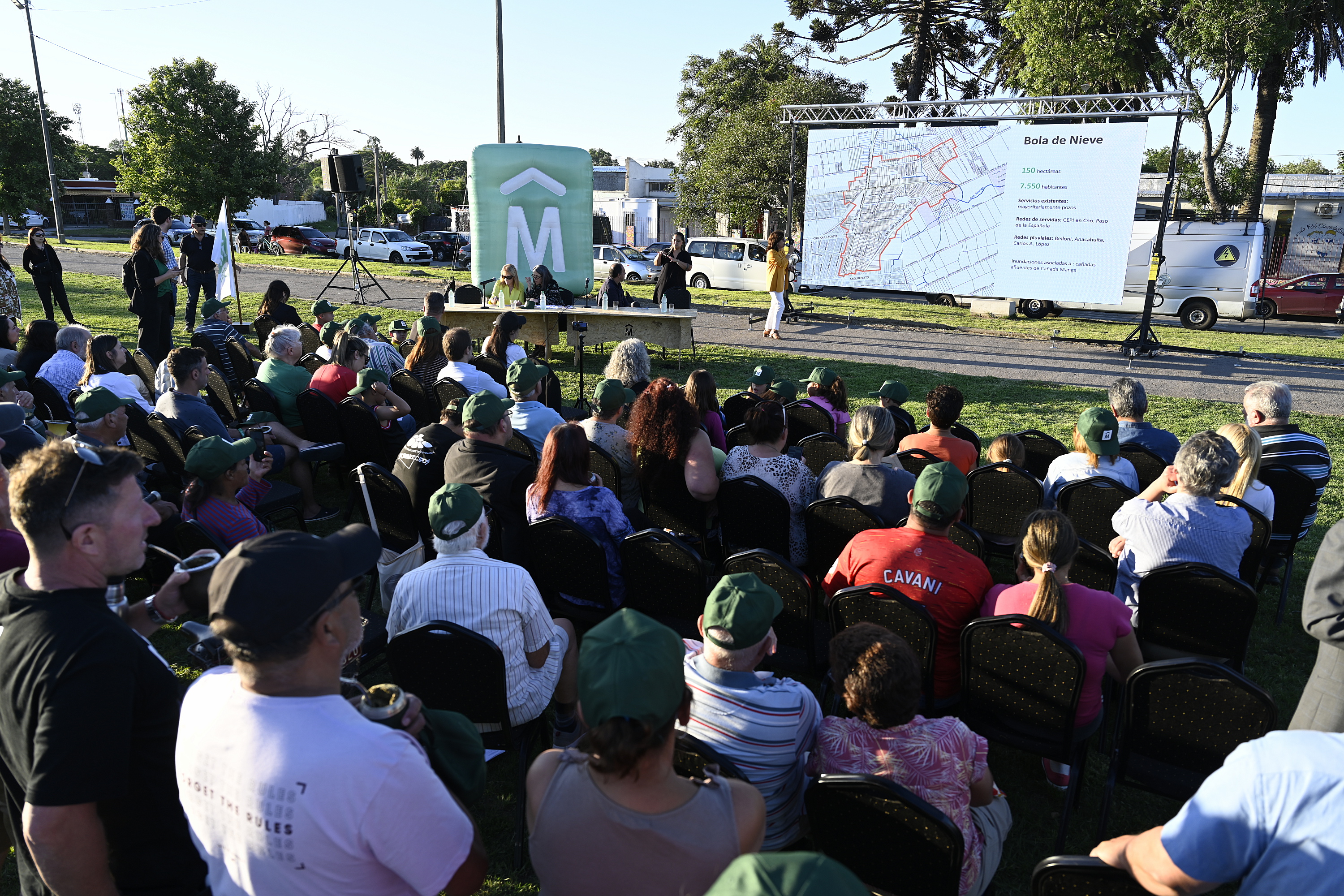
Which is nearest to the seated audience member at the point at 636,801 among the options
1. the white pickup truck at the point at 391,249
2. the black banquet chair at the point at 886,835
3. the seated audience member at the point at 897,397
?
the black banquet chair at the point at 886,835

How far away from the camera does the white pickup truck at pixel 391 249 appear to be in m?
29.9

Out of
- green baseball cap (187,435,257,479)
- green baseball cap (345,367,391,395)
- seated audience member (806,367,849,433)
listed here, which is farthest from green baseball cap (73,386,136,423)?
seated audience member (806,367,849,433)

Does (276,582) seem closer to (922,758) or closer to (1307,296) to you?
(922,758)

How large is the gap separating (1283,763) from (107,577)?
7.83ft

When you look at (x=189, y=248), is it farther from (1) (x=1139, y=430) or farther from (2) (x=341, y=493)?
(1) (x=1139, y=430)

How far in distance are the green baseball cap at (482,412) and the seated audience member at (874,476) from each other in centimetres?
179

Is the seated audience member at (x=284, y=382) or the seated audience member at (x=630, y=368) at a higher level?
the seated audience member at (x=630, y=368)

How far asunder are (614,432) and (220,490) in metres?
2.07

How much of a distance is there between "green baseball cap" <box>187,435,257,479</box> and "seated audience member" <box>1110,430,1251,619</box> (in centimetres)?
420

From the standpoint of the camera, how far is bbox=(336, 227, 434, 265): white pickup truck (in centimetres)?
2994

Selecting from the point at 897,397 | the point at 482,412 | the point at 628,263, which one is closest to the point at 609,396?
the point at 482,412

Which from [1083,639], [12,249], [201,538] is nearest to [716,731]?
[1083,639]

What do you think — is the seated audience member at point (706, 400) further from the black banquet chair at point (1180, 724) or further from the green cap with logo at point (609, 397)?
the black banquet chair at point (1180, 724)

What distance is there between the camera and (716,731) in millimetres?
2227
